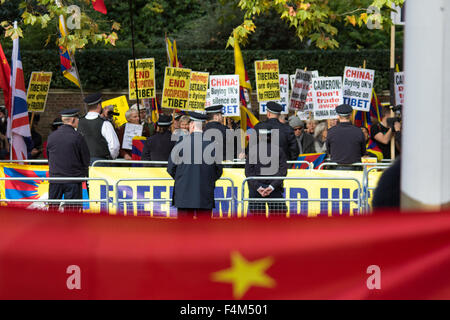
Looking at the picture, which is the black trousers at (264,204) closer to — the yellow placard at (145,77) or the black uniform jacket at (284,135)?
the black uniform jacket at (284,135)

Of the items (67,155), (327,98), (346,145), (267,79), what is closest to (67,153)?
(67,155)

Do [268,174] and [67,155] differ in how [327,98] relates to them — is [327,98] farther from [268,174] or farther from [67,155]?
[67,155]

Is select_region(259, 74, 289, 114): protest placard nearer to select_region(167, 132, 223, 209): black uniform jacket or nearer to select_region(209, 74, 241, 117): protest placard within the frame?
select_region(209, 74, 241, 117): protest placard

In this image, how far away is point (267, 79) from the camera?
55.2 ft

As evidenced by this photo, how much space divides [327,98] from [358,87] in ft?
2.23

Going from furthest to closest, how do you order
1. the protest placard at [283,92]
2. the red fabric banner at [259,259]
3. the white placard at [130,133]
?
1. the protest placard at [283,92]
2. the white placard at [130,133]
3. the red fabric banner at [259,259]

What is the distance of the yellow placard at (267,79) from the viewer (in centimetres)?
1672

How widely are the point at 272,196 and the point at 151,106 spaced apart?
294 inches

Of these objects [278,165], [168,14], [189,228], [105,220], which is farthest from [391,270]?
[168,14]

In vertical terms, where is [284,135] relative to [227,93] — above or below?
below

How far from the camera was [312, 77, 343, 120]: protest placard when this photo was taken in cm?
1747

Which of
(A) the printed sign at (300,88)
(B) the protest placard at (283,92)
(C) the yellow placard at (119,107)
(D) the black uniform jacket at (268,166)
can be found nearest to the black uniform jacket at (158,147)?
(D) the black uniform jacket at (268,166)

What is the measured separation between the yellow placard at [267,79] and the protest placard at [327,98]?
117 cm

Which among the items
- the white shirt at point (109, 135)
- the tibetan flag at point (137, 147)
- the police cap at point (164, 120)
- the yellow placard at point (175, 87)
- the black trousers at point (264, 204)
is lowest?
the black trousers at point (264, 204)
